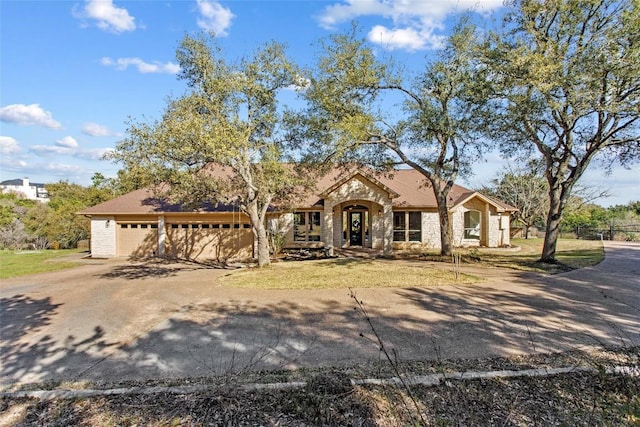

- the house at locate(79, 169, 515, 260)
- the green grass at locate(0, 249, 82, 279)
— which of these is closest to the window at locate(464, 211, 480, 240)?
the house at locate(79, 169, 515, 260)

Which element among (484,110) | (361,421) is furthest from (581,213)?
(361,421)

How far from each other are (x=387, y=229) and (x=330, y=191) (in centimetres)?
367

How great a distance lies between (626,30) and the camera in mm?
10578

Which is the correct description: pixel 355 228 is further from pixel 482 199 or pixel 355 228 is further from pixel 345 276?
pixel 345 276

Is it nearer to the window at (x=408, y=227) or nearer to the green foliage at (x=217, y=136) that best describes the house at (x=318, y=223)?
the window at (x=408, y=227)

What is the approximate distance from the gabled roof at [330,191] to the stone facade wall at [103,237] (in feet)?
2.05

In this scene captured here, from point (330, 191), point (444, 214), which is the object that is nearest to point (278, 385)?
point (444, 214)

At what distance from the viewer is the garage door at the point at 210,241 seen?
19.1 m

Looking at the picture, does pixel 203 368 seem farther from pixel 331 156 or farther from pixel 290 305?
pixel 331 156

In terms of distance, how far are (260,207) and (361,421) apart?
1275 centimetres

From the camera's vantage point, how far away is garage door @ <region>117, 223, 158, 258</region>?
1994 cm

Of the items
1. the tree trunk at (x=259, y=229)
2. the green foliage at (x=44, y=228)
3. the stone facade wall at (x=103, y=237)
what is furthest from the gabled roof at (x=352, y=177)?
the green foliage at (x=44, y=228)

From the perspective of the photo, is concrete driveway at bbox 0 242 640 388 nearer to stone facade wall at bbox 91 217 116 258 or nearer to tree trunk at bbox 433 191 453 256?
tree trunk at bbox 433 191 453 256

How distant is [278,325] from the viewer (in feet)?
23.0
